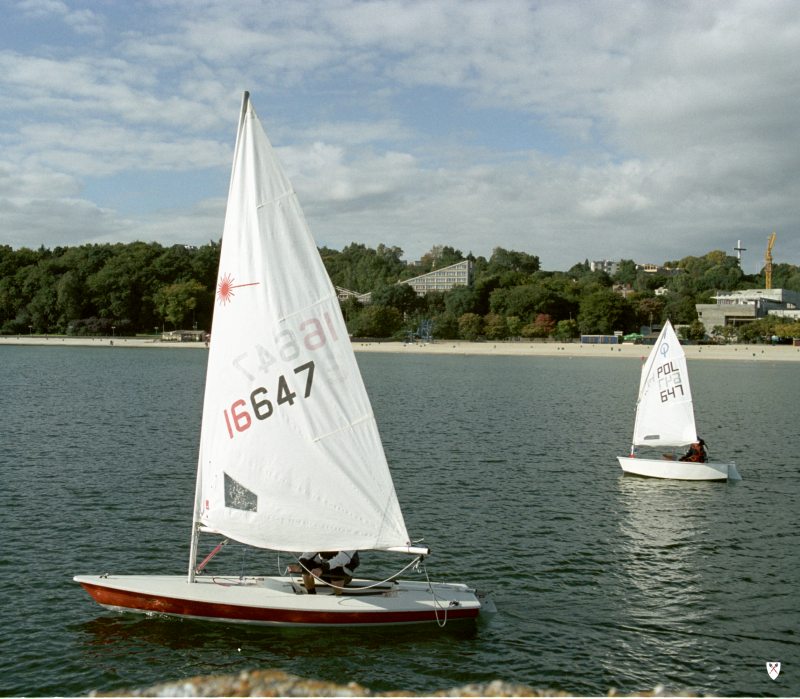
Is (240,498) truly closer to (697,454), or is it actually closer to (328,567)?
(328,567)

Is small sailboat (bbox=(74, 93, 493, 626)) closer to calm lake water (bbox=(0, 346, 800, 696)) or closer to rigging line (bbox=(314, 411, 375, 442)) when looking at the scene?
rigging line (bbox=(314, 411, 375, 442))

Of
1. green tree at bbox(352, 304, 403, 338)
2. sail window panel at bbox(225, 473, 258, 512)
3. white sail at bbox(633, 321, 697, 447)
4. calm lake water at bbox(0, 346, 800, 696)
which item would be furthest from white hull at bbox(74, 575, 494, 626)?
green tree at bbox(352, 304, 403, 338)

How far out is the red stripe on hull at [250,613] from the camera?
1445cm

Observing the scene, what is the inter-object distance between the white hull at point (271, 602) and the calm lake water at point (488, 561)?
431 millimetres

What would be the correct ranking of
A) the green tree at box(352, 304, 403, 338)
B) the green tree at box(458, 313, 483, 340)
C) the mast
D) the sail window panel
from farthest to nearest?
1. the green tree at box(352, 304, 403, 338)
2. the green tree at box(458, 313, 483, 340)
3. the sail window panel
4. the mast

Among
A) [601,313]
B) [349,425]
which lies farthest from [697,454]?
[601,313]

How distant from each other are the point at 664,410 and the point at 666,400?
437 mm

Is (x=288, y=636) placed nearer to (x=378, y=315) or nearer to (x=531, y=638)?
(x=531, y=638)

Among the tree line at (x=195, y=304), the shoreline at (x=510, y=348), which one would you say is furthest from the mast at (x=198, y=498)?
the tree line at (x=195, y=304)

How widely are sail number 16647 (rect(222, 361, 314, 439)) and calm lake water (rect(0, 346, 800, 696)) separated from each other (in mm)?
4193

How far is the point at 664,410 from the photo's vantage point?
106 feet

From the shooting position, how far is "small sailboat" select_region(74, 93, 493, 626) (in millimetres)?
13523

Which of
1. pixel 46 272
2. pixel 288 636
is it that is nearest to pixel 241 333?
pixel 288 636

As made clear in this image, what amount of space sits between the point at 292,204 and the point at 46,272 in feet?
603
